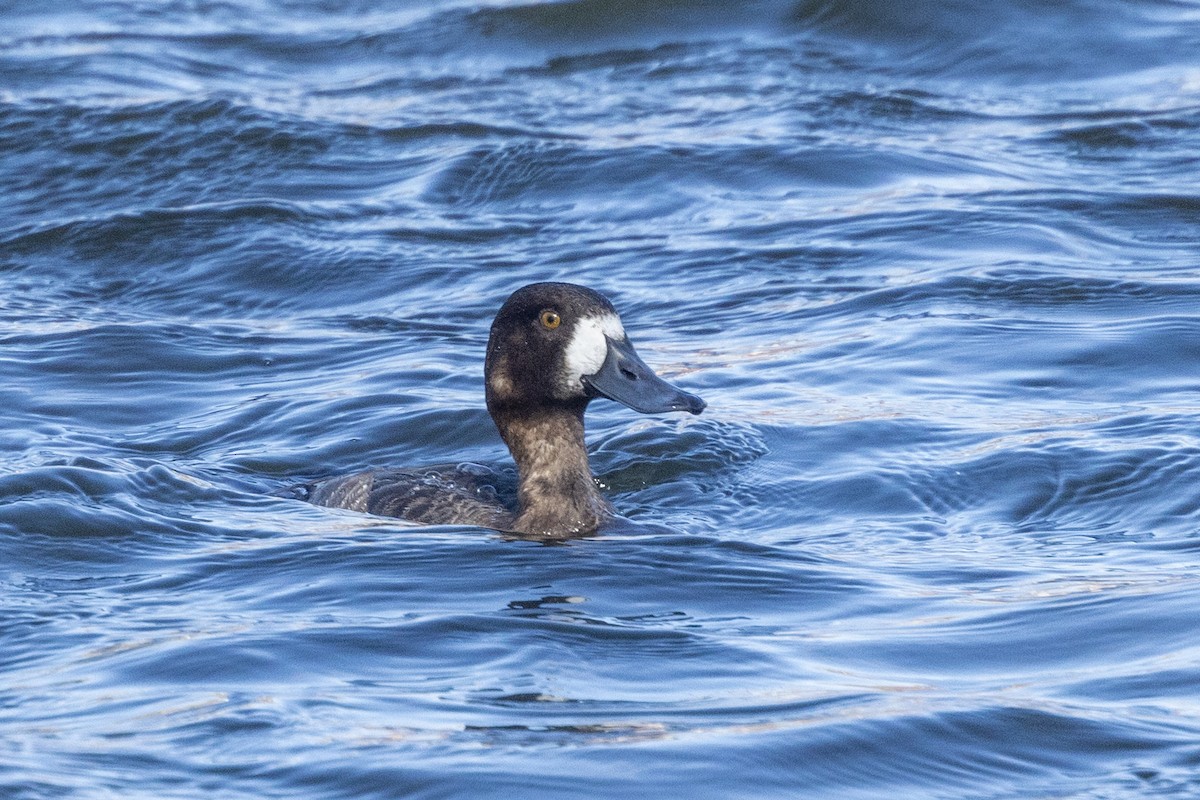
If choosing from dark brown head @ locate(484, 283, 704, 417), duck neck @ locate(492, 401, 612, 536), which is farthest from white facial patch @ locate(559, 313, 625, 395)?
duck neck @ locate(492, 401, 612, 536)

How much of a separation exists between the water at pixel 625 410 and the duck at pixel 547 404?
0.65 ft

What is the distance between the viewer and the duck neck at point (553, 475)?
748cm

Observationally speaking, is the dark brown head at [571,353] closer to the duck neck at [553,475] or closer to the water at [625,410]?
the duck neck at [553,475]

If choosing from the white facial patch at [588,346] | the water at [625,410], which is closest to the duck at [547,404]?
the white facial patch at [588,346]

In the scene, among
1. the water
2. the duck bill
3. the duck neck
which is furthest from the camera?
the duck neck

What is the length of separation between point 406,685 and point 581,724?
55cm

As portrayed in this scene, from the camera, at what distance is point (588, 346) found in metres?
7.32

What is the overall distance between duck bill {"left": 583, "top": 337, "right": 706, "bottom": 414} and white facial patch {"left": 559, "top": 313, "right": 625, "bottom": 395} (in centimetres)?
2

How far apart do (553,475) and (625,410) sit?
2.12 meters

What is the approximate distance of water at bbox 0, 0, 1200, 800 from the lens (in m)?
5.14

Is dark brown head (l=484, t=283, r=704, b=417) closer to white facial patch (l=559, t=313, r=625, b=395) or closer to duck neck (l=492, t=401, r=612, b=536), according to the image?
white facial patch (l=559, t=313, r=625, b=395)

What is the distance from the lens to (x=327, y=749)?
4.90 meters

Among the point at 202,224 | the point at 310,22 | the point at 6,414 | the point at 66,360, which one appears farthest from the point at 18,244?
the point at 310,22

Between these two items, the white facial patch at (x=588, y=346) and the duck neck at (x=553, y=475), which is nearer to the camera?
the white facial patch at (x=588, y=346)
